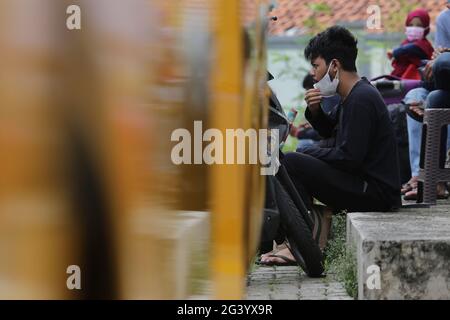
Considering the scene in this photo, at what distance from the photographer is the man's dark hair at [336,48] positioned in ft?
25.1

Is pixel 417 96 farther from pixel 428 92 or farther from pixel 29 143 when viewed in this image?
pixel 29 143

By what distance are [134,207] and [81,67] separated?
474 millimetres

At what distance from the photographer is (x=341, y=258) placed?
7.26m

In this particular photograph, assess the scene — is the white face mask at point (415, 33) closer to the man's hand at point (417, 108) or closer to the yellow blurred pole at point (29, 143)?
the man's hand at point (417, 108)

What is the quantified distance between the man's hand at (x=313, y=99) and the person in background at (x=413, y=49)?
305cm

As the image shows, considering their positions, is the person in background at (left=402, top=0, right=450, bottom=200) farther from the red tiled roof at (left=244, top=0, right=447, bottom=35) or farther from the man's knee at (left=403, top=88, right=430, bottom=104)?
the red tiled roof at (left=244, top=0, right=447, bottom=35)

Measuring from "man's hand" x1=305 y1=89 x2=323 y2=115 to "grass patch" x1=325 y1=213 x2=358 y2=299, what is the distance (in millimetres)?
671

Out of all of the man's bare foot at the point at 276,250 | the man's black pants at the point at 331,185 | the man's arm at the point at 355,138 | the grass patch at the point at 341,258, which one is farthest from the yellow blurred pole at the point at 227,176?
the man's bare foot at the point at 276,250


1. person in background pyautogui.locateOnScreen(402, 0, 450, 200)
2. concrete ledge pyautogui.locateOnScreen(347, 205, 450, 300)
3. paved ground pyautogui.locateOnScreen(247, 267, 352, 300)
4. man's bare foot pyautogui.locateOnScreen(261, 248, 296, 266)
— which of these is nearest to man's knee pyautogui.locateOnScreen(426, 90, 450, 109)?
person in background pyautogui.locateOnScreen(402, 0, 450, 200)

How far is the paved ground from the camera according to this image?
6.50m

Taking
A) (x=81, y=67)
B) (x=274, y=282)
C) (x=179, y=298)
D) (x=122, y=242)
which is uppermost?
(x=81, y=67)

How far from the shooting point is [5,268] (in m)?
3.82

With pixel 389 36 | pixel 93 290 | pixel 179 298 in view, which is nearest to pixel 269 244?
pixel 179 298

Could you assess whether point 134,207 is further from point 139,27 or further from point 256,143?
point 256,143
